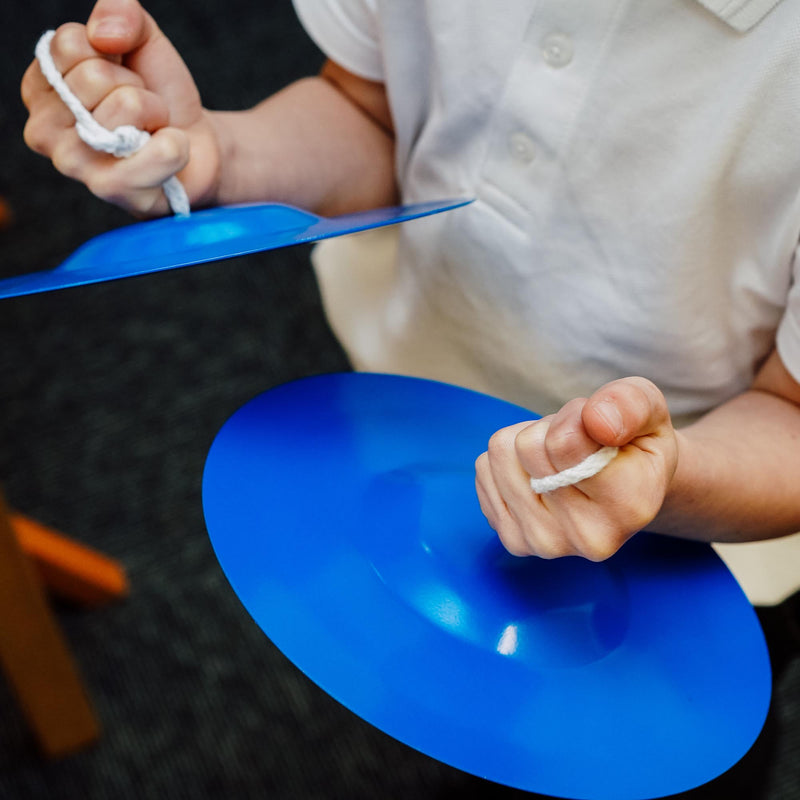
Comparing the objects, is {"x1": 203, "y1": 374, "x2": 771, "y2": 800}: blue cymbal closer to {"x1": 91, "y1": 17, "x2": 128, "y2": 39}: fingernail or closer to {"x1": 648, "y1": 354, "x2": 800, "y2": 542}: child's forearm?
{"x1": 648, "y1": 354, "x2": 800, "y2": 542}: child's forearm

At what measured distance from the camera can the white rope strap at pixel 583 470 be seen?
Answer: 0.98ft

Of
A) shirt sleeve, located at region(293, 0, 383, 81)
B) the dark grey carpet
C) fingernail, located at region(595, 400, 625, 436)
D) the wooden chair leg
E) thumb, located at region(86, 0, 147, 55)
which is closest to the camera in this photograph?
fingernail, located at region(595, 400, 625, 436)

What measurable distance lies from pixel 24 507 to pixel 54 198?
486 millimetres

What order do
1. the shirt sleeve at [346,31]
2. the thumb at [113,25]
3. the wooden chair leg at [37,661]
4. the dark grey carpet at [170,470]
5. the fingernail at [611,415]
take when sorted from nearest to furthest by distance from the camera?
the fingernail at [611,415] → the thumb at [113,25] → the shirt sleeve at [346,31] → the wooden chair leg at [37,661] → the dark grey carpet at [170,470]

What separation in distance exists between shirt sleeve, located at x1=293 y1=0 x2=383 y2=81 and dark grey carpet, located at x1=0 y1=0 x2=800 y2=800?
0.22 meters

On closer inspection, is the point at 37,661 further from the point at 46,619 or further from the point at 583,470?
the point at 583,470

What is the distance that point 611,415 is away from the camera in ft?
0.96

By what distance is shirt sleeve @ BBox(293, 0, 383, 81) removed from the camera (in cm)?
54

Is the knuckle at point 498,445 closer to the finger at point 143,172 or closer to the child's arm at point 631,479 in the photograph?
the child's arm at point 631,479

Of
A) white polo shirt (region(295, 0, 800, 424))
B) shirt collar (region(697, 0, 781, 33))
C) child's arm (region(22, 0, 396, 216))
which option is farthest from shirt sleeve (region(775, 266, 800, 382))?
child's arm (region(22, 0, 396, 216))

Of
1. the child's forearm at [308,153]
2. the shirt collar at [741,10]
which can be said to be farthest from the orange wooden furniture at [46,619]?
the shirt collar at [741,10]

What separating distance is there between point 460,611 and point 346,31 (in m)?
0.37

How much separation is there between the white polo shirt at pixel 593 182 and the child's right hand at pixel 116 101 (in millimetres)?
148

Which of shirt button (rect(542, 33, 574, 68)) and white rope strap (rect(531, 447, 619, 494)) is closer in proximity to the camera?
white rope strap (rect(531, 447, 619, 494))
